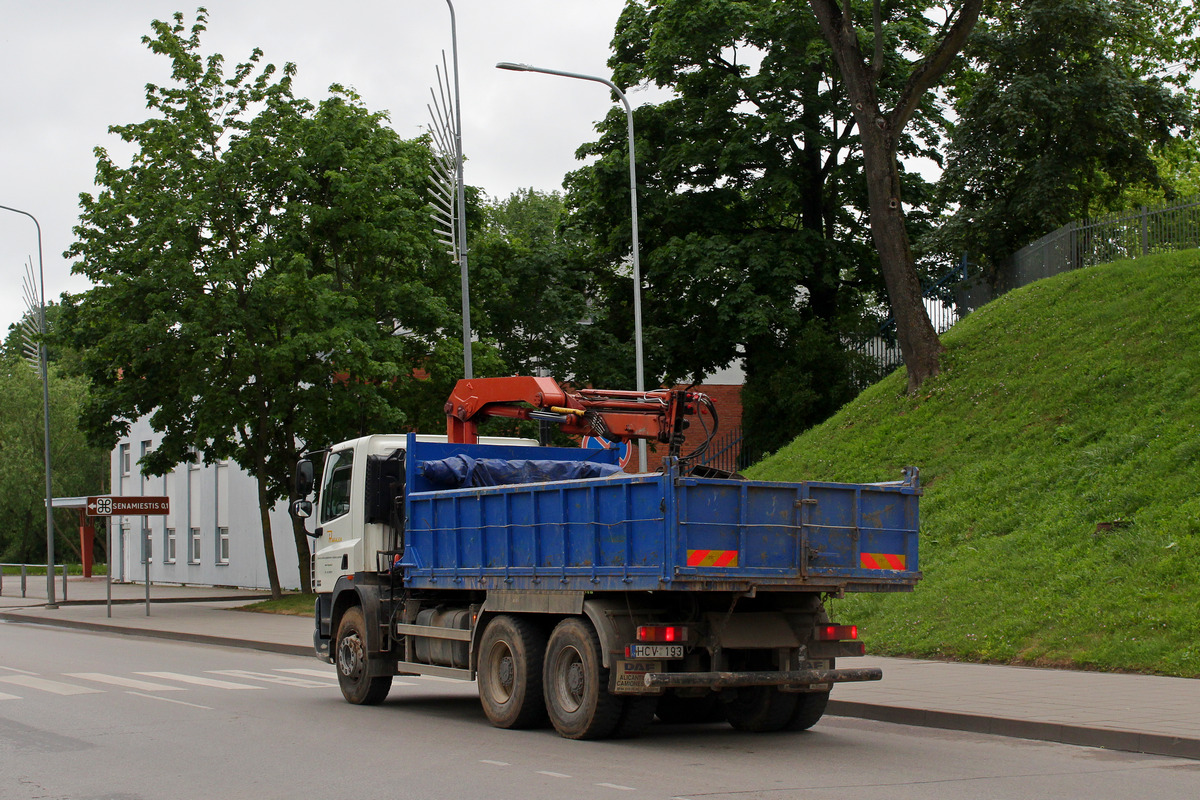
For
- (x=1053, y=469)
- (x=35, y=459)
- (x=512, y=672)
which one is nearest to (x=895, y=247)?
(x=1053, y=469)

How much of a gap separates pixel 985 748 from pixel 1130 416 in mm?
10502

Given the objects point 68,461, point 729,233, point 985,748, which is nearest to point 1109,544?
point 985,748

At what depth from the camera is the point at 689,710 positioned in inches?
455

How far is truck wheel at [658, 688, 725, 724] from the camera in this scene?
37.4 feet

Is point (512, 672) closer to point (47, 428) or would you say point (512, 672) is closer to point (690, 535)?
point (690, 535)

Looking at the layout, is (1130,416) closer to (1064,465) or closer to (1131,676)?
(1064,465)

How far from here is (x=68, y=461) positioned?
67.6 m

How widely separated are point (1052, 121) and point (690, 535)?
24257mm

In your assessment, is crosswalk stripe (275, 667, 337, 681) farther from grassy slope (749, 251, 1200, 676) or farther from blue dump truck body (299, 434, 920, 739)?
grassy slope (749, 251, 1200, 676)

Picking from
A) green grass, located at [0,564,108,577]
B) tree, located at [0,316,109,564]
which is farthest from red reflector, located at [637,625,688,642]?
tree, located at [0,316,109,564]

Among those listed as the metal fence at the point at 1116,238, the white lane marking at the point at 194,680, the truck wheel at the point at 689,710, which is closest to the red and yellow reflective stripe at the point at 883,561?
the truck wheel at the point at 689,710

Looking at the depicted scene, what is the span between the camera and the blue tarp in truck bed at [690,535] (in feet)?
30.3

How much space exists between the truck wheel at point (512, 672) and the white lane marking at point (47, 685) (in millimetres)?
5830

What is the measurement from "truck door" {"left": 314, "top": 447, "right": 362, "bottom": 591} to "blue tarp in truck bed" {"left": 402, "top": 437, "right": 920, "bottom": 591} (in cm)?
246
